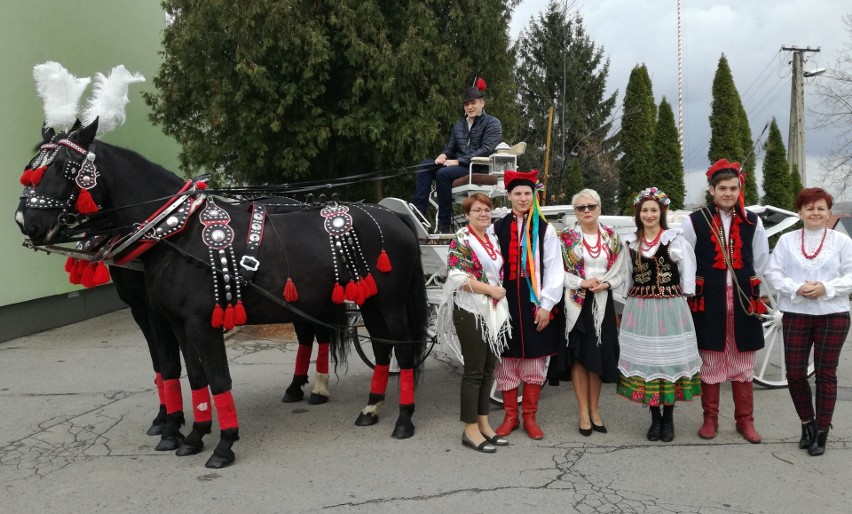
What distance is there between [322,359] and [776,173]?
18048 mm

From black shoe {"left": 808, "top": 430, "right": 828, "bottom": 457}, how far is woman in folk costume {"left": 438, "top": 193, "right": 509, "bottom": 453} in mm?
1934

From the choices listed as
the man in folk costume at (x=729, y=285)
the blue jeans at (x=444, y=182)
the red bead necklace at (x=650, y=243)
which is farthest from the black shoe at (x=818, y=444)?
the blue jeans at (x=444, y=182)

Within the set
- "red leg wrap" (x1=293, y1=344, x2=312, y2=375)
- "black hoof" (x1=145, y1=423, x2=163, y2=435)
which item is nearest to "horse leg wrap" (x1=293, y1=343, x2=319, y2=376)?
"red leg wrap" (x1=293, y1=344, x2=312, y2=375)

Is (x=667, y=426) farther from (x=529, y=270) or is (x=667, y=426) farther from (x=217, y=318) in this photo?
(x=217, y=318)

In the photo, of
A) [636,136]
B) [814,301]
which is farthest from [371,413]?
[636,136]

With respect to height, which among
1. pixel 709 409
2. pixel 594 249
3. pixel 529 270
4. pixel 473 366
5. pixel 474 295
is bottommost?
pixel 709 409

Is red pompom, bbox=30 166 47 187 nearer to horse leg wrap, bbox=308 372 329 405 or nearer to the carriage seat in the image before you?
horse leg wrap, bbox=308 372 329 405

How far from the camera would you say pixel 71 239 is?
159 inches

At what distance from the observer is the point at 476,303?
412cm

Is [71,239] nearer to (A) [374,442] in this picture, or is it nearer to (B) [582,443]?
(A) [374,442]

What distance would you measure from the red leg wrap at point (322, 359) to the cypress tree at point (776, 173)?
57.2 feet

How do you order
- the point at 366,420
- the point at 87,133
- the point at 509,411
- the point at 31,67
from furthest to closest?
the point at 31,67, the point at 366,420, the point at 509,411, the point at 87,133

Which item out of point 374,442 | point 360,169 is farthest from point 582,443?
point 360,169

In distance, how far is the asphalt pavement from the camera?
3463mm
